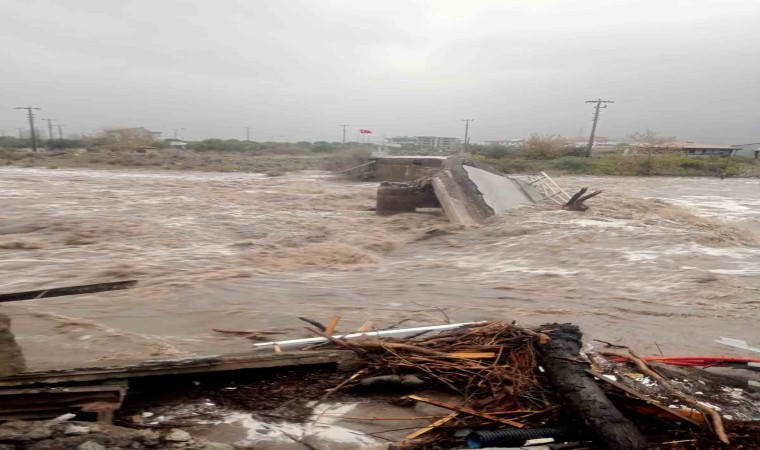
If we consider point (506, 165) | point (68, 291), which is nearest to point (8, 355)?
point (68, 291)

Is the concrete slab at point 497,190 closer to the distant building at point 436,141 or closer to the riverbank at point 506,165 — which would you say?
the riverbank at point 506,165

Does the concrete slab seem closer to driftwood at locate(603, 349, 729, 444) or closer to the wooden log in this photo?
driftwood at locate(603, 349, 729, 444)

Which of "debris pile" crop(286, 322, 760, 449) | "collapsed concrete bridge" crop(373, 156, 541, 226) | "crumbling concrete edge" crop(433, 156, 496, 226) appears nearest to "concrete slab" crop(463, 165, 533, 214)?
"collapsed concrete bridge" crop(373, 156, 541, 226)

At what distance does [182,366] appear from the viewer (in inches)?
139

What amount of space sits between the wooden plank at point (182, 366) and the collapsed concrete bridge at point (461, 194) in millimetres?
10562

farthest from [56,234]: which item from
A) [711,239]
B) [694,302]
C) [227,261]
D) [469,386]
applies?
[711,239]

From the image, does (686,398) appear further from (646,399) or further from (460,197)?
(460,197)

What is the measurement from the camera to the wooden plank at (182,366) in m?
3.18

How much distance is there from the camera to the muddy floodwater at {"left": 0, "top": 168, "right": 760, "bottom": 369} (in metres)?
5.50

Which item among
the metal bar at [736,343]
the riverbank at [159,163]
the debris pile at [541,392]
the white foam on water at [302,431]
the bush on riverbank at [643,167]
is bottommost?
the riverbank at [159,163]

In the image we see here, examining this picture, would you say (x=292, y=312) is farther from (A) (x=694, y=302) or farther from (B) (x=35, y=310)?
(A) (x=694, y=302)

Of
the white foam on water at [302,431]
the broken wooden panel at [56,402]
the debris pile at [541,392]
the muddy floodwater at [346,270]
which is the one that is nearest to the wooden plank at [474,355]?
the debris pile at [541,392]

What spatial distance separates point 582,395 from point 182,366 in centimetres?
247

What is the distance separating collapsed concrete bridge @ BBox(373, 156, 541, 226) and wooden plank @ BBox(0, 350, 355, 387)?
34.7 feet
